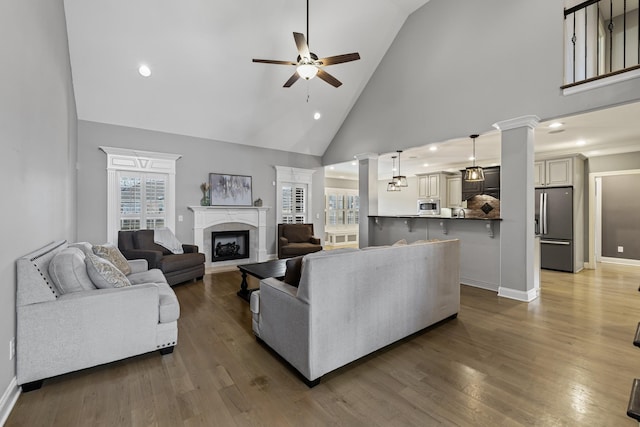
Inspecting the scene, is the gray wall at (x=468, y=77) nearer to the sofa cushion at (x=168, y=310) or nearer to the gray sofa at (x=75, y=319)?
the sofa cushion at (x=168, y=310)

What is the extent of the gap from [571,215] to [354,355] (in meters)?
6.28

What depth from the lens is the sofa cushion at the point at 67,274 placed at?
2.22m

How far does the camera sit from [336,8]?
16.0ft

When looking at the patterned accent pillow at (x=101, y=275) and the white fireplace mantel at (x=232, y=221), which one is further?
the white fireplace mantel at (x=232, y=221)

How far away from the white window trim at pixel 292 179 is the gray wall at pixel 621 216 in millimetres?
7420

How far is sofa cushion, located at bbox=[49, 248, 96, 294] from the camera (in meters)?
2.22

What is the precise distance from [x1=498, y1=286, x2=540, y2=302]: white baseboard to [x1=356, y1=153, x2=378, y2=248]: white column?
2.85 m

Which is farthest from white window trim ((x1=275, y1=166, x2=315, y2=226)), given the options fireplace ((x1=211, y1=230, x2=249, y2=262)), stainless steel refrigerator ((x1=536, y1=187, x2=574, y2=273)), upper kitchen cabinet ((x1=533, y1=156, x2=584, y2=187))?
stainless steel refrigerator ((x1=536, y1=187, x2=574, y2=273))

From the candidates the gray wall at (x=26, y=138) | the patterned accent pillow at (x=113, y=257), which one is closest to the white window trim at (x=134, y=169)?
the patterned accent pillow at (x=113, y=257)

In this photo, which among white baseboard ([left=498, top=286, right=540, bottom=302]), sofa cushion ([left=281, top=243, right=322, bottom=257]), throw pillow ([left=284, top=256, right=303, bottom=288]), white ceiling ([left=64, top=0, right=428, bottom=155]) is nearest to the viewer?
throw pillow ([left=284, top=256, right=303, bottom=288])

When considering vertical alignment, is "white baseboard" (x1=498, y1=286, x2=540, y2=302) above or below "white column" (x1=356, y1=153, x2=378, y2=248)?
below

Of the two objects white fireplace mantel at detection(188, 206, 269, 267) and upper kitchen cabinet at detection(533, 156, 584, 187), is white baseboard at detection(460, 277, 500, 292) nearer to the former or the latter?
upper kitchen cabinet at detection(533, 156, 584, 187)

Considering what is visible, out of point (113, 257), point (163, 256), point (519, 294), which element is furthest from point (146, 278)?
point (519, 294)

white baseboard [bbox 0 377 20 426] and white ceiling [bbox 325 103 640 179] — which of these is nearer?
white baseboard [bbox 0 377 20 426]
